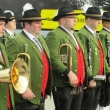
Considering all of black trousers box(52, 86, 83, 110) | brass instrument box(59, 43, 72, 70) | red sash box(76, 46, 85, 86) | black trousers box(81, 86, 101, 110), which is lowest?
black trousers box(81, 86, 101, 110)

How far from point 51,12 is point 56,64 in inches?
175

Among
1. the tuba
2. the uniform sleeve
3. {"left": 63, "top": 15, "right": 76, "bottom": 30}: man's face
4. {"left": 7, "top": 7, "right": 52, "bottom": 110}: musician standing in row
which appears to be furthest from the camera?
{"left": 63, "top": 15, "right": 76, "bottom": 30}: man's face

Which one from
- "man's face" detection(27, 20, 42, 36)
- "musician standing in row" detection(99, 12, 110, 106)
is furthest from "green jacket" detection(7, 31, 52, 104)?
"musician standing in row" detection(99, 12, 110, 106)

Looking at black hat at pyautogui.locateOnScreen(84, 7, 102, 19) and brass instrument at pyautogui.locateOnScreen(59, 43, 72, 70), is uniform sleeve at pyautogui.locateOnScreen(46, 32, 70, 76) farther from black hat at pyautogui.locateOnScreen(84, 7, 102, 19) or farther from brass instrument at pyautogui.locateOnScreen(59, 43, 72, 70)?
black hat at pyautogui.locateOnScreen(84, 7, 102, 19)

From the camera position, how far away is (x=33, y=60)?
4.71 metres

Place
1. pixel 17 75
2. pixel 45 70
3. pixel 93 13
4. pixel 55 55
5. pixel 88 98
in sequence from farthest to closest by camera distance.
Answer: pixel 93 13
pixel 88 98
pixel 55 55
pixel 45 70
pixel 17 75

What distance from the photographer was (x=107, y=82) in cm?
638

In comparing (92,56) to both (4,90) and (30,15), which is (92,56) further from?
(4,90)

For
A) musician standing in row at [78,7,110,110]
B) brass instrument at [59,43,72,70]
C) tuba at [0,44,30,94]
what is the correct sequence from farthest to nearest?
musician standing in row at [78,7,110,110]
brass instrument at [59,43,72,70]
tuba at [0,44,30,94]

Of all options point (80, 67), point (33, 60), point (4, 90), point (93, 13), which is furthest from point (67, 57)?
point (4, 90)

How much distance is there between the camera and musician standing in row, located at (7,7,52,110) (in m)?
4.65

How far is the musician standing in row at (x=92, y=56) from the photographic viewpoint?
5.81m

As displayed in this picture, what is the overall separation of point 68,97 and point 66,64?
401 millimetres

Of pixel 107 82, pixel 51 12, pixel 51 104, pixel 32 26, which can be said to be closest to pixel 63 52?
pixel 32 26
